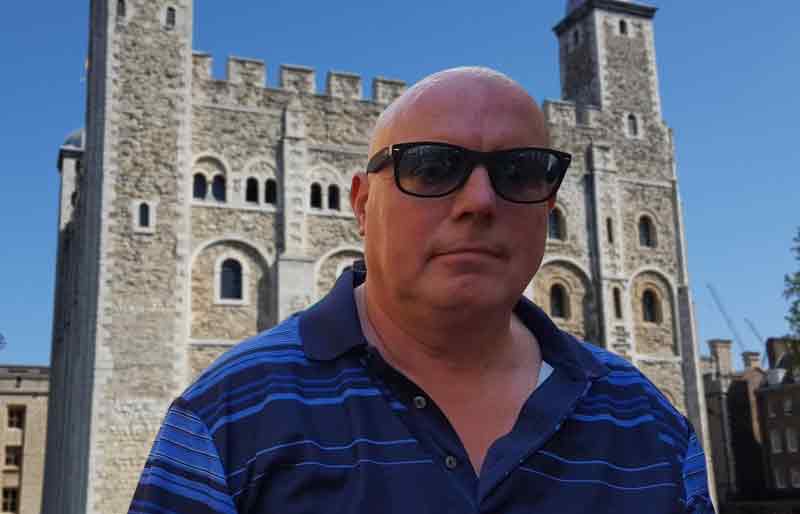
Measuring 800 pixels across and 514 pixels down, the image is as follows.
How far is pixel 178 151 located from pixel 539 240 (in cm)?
1759

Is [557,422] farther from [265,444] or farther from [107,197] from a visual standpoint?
[107,197]

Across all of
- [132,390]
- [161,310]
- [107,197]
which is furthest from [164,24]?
[132,390]

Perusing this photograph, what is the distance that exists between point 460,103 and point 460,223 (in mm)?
225

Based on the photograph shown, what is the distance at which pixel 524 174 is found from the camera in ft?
5.36

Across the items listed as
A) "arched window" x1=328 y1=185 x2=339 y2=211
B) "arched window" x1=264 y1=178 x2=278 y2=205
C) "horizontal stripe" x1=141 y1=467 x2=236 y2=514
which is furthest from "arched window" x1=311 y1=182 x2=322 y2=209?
"horizontal stripe" x1=141 y1=467 x2=236 y2=514

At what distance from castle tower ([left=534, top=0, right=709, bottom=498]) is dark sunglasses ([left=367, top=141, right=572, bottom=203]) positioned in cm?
1978

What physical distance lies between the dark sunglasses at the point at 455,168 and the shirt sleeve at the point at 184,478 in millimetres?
564

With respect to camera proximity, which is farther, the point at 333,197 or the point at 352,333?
the point at 333,197

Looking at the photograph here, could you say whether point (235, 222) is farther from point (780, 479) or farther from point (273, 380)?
point (780, 479)

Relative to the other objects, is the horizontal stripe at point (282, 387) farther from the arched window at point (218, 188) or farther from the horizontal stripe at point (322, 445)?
the arched window at point (218, 188)

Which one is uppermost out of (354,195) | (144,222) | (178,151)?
(178,151)

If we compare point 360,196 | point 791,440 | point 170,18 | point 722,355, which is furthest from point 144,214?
point 722,355

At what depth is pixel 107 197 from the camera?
58.1ft

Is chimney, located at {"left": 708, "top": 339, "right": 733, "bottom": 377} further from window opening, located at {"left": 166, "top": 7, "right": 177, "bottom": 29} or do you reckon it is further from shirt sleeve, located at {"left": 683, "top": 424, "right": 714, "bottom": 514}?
shirt sleeve, located at {"left": 683, "top": 424, "right": 714, "bottom": 514}
